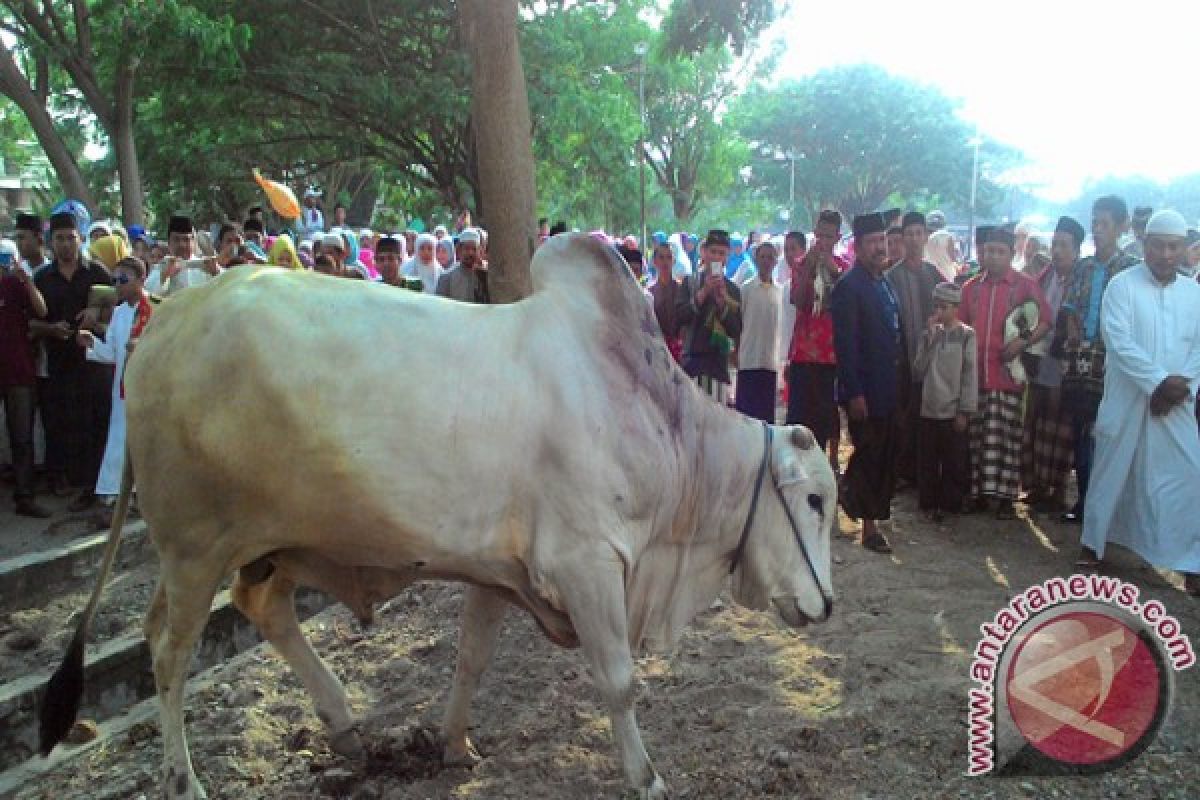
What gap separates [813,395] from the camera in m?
6.76

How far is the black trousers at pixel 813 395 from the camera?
674cm

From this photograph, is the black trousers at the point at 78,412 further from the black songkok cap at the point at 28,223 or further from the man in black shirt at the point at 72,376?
the black songkok cap at the point at 28,223

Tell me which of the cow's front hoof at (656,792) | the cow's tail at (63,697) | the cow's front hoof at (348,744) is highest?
the cow's tail at (63,697)

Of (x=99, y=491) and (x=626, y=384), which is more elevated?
(x=626, y=384)

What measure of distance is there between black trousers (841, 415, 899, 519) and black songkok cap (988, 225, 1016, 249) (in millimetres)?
1594

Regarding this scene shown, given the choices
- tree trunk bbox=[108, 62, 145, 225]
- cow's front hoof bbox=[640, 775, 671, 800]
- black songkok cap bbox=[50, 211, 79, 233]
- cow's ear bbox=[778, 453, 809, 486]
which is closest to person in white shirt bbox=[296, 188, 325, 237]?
tree trunk bbox=[108, 62, 145, 225]

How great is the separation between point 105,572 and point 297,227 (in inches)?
537

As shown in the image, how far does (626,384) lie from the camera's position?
3232 millimetres

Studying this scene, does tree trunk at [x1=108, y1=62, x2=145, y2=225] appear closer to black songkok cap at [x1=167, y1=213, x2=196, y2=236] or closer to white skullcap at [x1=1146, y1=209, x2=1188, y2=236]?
black songkok cap at [x1=167, y1=213, x2=196, y2=236]

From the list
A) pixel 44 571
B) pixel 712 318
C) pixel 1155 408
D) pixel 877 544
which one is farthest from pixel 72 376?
pixel 1155 408

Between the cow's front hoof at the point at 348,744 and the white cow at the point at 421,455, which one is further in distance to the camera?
the cow's front hoof at the point at 348,744

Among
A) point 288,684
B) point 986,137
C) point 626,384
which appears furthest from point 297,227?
point 986,137

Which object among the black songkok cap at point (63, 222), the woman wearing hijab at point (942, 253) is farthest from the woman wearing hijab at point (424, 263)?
the woman wearing hijab at point (942, 253)

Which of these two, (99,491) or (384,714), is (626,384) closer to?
(384,714)
